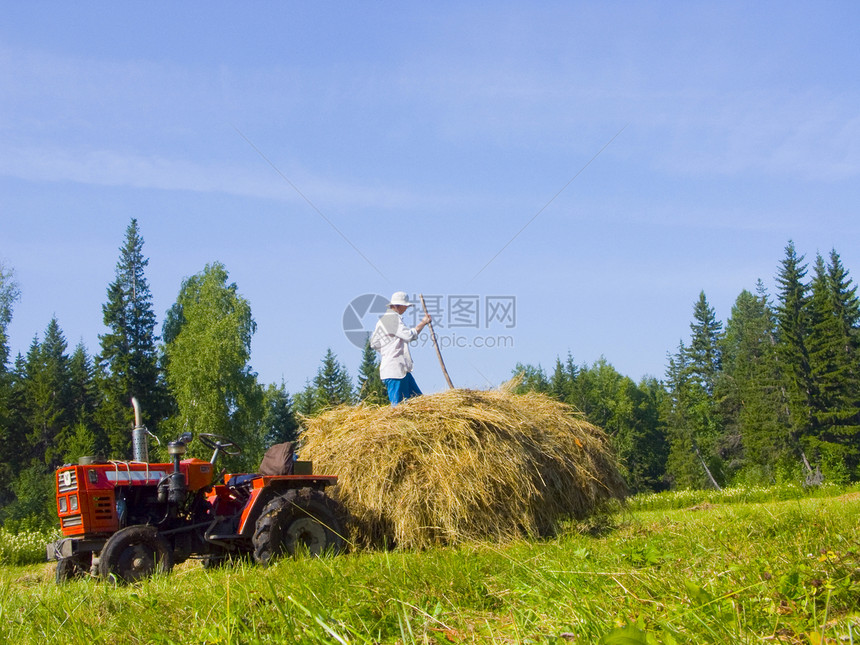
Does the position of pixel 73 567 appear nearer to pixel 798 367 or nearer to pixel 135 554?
pixel 135 554

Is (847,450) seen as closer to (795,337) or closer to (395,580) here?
(795,337)

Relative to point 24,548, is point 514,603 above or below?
above

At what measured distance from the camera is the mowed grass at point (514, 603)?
102 inches

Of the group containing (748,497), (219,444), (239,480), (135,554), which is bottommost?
(748,497)

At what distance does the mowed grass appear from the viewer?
259cm

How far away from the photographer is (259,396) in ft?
137

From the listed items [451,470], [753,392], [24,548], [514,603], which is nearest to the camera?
[514,603]

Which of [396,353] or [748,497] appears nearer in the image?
[396,353]

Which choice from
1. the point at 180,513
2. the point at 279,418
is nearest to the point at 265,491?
the point at 180,513

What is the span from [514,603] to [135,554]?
4.79 metres

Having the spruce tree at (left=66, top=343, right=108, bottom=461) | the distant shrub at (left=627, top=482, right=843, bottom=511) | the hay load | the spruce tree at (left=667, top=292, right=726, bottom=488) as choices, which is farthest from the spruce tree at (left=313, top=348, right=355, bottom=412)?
the hay load

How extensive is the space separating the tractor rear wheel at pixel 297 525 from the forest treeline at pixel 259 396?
59.2 ft

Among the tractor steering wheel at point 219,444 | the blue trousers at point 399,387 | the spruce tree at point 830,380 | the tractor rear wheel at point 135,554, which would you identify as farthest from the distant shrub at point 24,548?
the spruce tree at point 830,380

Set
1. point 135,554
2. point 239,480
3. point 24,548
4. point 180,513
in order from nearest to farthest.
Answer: point 135,554
point 180,513
point 239,480
point 24,548
